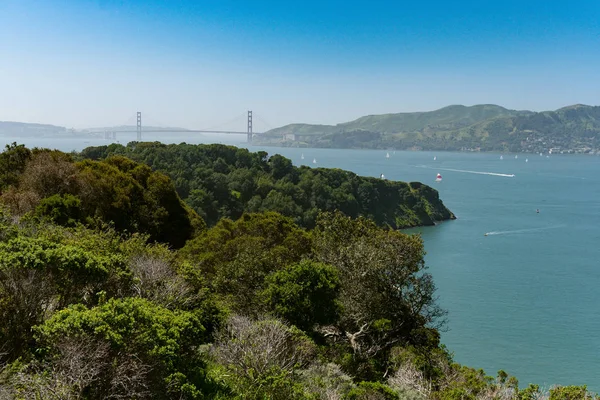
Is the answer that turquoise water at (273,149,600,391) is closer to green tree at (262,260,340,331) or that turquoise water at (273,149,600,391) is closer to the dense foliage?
the dense foliage

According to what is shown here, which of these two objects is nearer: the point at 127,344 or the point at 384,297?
the point at 127,344

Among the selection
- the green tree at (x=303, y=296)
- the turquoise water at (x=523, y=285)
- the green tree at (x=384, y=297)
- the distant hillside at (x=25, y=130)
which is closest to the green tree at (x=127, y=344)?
the green tree at (x=303, y=296)

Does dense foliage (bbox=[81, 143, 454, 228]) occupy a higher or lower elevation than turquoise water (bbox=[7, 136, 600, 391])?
higher

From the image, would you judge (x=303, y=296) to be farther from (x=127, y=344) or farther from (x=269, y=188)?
(x=269, y=188)

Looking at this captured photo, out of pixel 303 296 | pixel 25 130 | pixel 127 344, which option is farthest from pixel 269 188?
pixel 25 130

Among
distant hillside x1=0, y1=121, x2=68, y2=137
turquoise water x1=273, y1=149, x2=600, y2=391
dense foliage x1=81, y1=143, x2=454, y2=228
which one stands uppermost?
distant hillside x1=0, y1=121, x2=68, y2=137

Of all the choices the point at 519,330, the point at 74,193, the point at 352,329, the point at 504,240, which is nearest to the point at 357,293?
the point at 352,329

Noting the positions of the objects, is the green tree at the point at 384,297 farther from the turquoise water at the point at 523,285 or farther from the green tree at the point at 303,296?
the turquoise water at the point at 523,285

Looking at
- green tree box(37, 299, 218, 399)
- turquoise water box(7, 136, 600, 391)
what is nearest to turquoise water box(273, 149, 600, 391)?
turquoise water box(7, 136, 600, 391)
